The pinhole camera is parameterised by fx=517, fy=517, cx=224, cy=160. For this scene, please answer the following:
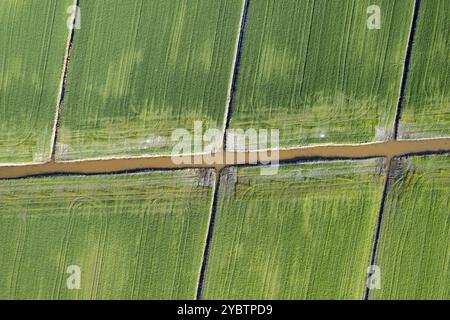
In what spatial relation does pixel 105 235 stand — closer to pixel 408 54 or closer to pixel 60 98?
pixel 60 98

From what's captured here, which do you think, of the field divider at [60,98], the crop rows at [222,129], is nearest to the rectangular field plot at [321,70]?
Answer: the crop rows at [222,129]

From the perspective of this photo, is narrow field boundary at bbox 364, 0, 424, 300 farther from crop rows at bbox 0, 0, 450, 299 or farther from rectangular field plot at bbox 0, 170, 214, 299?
rectangular field plot at bbox 0, 170, 214, 299

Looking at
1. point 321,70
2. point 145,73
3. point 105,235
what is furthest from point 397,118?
point 105,235

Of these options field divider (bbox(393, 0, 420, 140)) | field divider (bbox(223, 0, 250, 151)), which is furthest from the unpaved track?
field divider (bbox(393, 0, 420, 140))

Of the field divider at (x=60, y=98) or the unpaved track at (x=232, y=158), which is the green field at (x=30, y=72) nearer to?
the field divider at (x=60, y=98)
